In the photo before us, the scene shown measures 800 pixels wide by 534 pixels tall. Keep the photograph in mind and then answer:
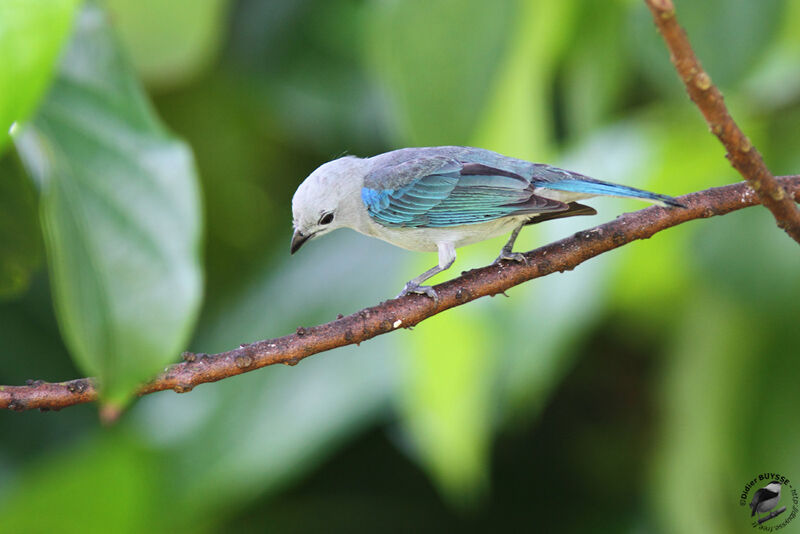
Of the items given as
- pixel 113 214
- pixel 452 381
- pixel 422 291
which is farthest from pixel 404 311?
pixel 452 381

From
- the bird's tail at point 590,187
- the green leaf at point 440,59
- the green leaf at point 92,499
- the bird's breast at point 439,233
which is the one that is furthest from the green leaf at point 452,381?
the green leaf at point 92,499

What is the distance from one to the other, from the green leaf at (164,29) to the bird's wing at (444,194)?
1387mm

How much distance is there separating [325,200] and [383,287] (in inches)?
60.4

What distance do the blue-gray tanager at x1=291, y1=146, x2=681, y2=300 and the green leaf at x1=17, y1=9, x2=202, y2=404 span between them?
0.42 metres

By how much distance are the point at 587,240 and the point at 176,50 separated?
6.00 ft

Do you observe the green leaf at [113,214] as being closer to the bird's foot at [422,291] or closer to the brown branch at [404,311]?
the brown branch at [404,311]

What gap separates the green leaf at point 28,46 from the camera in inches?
52.7

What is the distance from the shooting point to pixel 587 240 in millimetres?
1269

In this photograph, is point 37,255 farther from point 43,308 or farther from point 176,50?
point 43,308

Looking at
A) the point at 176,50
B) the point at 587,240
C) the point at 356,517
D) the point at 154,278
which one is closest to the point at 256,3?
the point at 176,50

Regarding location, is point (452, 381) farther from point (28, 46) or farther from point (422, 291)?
point (28, 46)

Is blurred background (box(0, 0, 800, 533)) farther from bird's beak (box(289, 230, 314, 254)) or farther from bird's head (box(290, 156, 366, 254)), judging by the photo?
bird's beak (box(289, 230, 314, 254))

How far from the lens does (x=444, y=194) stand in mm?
1472

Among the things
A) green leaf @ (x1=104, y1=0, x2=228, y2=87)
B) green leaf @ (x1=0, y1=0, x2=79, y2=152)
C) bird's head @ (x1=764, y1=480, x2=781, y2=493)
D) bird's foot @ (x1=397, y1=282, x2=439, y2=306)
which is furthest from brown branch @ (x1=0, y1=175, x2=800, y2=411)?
green leaf @ (x1=104, y1=0, x2=228, y2=87)
